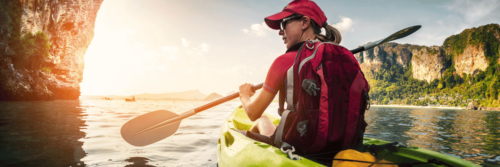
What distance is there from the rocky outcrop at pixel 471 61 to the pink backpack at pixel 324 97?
5786 inches

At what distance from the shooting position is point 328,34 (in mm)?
1847

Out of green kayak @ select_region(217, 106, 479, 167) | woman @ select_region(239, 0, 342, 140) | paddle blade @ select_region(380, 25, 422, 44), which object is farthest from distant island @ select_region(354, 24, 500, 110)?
woman @ select_region(239, 0, 342, 140)

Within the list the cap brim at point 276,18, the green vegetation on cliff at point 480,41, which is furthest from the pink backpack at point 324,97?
the green vegetation on cliff at point 480,41

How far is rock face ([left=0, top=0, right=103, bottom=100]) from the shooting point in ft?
65.7

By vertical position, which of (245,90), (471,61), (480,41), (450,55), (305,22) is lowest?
(245,90)

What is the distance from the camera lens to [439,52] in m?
122

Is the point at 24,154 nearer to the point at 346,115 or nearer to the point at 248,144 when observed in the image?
the point at 248,144

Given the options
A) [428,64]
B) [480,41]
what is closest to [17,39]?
[480,41]

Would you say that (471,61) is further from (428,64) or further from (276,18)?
(276,18)

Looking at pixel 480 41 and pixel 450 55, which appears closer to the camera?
pixel 480 41

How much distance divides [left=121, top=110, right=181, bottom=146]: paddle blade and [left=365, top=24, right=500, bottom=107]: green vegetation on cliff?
4412 inches

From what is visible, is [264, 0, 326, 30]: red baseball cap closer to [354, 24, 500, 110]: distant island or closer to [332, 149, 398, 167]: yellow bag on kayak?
[332, 149, 398, 167]: yellow bag on kayak

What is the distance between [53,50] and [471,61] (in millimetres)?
161796

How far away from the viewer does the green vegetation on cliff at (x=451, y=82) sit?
88.4 m
